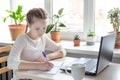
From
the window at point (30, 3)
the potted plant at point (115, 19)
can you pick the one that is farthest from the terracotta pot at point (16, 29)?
the potted plant at point (115, 19)

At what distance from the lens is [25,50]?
1860 mm

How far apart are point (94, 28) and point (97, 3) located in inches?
11.5

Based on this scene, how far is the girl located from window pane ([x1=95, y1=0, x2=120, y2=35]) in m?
0.81

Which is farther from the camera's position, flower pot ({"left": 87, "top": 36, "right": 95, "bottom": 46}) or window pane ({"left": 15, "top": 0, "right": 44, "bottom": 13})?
window pane ({"left": 15, "top": 0, "right": 44, "bottom": 13})

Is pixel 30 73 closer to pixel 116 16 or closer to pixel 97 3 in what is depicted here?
pixel 116 16

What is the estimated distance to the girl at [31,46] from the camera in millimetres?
1670

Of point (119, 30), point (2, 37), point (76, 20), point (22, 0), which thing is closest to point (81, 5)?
point (76, 20)

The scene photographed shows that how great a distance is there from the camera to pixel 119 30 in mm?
2400

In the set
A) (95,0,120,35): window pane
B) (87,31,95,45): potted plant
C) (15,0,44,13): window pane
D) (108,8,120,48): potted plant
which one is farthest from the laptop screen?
(15,0,44,13): window pane

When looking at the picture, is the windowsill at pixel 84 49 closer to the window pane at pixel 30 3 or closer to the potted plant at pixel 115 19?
the potted plant at pixel 115 19

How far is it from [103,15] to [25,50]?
1.14 metres

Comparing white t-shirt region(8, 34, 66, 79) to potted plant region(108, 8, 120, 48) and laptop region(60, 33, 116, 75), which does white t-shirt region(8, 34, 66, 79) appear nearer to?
laptop region(60, 33, 116, 75)

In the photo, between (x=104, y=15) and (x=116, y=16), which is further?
(x=104, y=15)

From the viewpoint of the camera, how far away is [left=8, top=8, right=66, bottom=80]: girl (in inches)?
65.7
